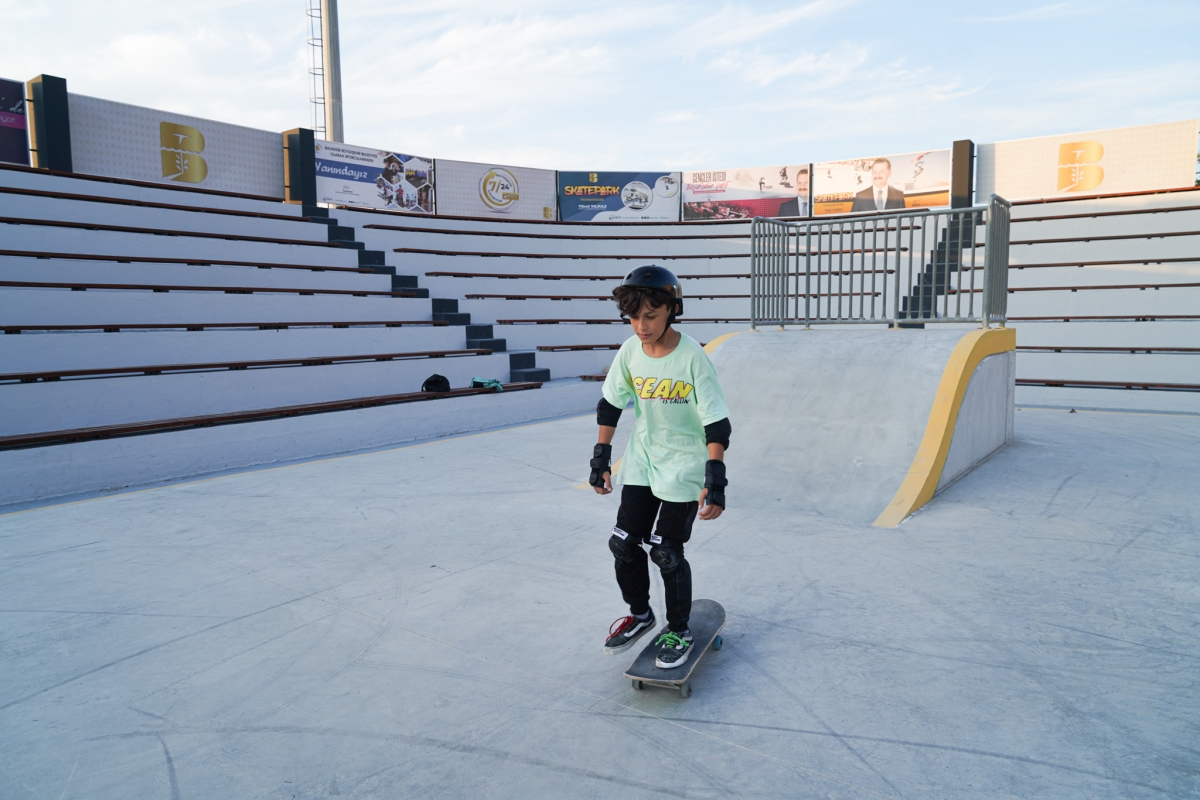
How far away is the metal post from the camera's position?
22.5 metres

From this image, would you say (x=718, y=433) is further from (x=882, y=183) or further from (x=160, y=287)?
(x=882, y=183)

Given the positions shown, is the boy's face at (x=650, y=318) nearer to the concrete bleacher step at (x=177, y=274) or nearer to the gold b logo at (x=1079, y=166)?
the concrete bleacher step at (x=177, y=274)

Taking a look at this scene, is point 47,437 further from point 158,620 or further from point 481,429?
point 481,429

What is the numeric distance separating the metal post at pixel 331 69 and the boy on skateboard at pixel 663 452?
2296cm

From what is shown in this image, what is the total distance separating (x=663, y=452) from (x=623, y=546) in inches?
15.3

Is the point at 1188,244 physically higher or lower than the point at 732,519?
higher

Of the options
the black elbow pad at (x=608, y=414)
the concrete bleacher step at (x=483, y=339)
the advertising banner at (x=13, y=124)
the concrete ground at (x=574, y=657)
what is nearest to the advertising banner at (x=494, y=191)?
the concrete bleacher step at (x=483, y=339)

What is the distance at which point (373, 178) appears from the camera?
606 inches

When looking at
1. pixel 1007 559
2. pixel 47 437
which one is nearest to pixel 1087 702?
pixel 1007 559

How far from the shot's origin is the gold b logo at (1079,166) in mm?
14617

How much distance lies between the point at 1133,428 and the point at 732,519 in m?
6.24

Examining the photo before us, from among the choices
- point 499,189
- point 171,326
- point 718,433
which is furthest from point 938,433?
point 499,189

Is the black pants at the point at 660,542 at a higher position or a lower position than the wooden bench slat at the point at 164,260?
lower

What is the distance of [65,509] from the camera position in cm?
514
